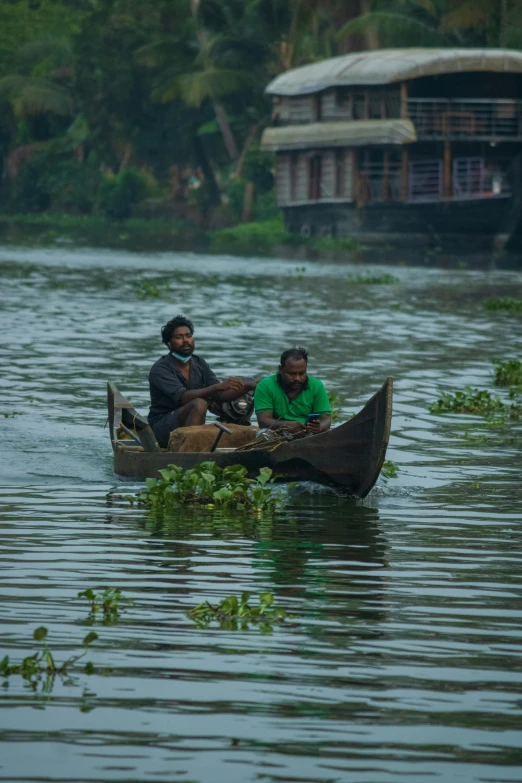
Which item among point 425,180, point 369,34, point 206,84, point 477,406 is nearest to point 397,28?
point 369,34

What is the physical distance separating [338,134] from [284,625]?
166 ft

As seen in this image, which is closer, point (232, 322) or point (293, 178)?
point (232, 322)

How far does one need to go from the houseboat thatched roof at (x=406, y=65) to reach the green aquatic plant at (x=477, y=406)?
37.2m

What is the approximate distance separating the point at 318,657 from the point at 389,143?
4932 centimetres

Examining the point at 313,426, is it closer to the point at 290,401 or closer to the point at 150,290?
the point at 290,401

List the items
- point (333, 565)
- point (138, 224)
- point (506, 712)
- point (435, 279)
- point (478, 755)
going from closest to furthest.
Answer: point (478, 755) < point (506, 712) < point (333, 565) < point (435, 279) < point (138, 224)

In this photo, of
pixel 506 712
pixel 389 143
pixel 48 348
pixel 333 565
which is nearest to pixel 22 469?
pixel 333 565

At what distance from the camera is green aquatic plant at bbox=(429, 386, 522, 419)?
17203mm

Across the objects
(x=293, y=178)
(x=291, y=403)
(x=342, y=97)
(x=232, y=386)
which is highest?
(x=342, y=97)

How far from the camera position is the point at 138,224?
258 ft

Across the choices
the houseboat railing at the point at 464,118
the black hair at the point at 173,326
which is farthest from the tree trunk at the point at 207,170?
the black hair at the point at 173,326

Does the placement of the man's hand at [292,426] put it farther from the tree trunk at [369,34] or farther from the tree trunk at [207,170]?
A: the tree trunk at [207,170]

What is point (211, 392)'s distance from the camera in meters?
12.5

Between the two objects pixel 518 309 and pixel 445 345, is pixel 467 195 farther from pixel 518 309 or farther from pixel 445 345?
pixel 445 345
